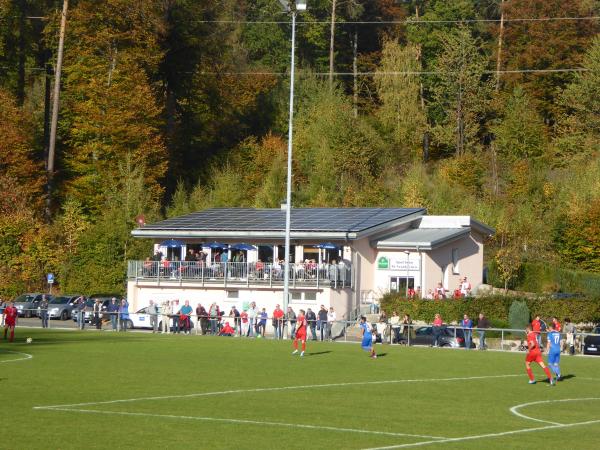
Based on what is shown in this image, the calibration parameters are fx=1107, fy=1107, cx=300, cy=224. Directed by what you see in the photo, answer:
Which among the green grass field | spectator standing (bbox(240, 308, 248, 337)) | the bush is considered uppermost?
the bush

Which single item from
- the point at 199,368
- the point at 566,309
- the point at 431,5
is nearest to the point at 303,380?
the point at 199,368

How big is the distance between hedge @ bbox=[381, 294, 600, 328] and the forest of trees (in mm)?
12513

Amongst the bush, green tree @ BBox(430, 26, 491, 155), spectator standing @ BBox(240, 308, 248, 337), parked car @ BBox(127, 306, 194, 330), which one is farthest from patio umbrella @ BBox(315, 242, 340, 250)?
green tree @ BBox(430, 26, 491, 155)

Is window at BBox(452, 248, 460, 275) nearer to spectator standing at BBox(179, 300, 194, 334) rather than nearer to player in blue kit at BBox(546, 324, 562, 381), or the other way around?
spectator standing at BBox(179, 300, 194, 334)

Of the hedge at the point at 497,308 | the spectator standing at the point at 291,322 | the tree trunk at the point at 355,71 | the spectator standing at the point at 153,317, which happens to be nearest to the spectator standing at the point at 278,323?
the spectator standing at the point at 291,322

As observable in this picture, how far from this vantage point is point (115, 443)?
55.4 ft

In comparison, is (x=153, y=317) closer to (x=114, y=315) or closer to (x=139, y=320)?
(x=114, y=315)

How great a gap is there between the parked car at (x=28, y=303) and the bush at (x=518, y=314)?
89.2 feet

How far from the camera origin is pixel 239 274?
6034cm

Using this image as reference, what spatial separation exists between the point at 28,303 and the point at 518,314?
94.2 feet

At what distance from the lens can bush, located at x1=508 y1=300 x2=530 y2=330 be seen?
5369 centimetres

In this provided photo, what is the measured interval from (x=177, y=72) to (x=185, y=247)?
1039 inches

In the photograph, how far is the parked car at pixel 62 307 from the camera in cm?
6366

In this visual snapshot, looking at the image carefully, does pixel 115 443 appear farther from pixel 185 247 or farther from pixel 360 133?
pixel 360 133
